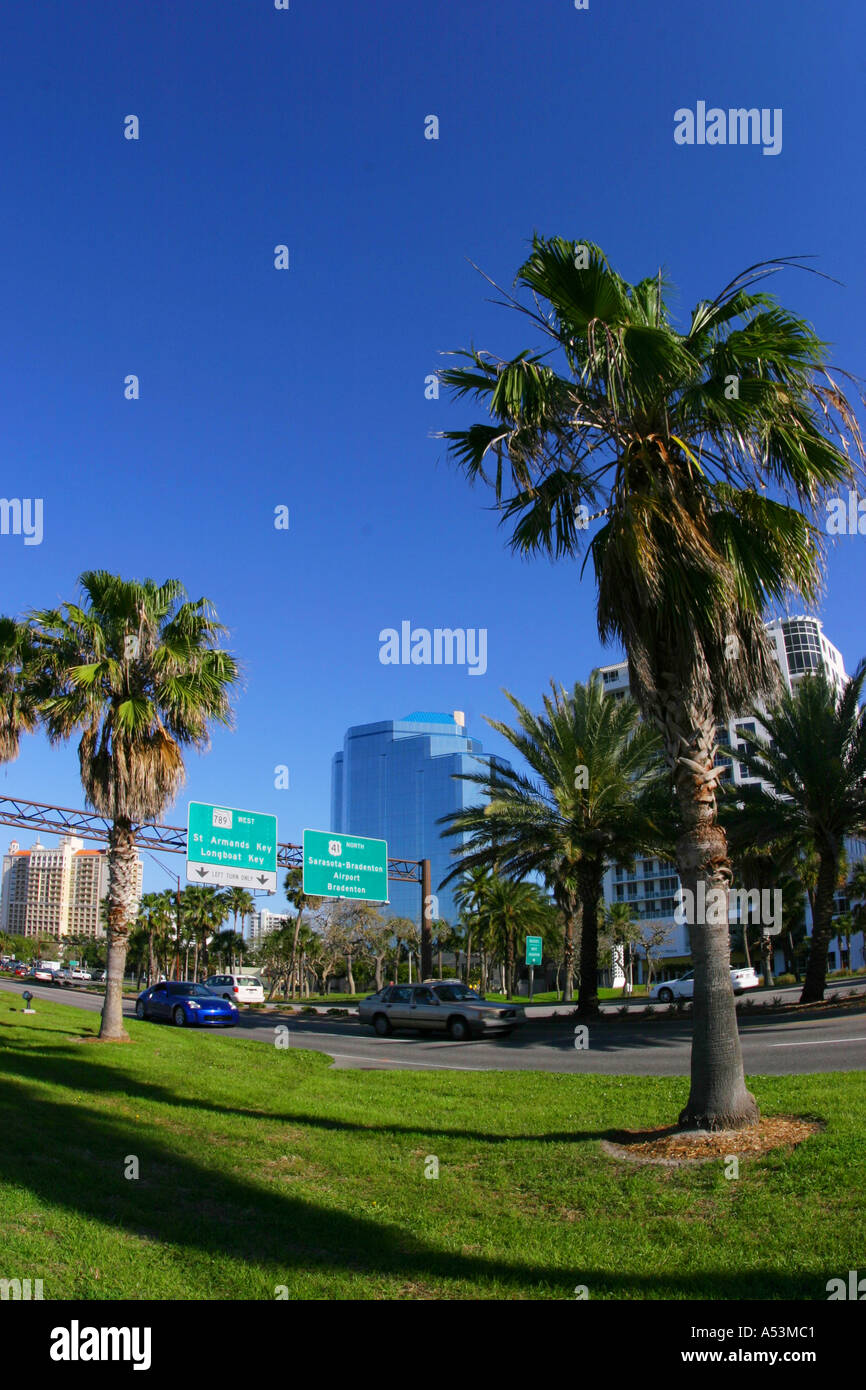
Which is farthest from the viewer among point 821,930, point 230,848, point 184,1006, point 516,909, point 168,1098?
point 516,909

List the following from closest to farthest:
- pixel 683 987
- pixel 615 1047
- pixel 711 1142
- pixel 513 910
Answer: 1. pixel 711 1142
2. pixel 615 1047
3. pixel 683 987
4. pixel 513 910

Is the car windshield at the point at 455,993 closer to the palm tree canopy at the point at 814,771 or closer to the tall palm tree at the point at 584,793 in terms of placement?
the tall palm tree at the point at 584,793

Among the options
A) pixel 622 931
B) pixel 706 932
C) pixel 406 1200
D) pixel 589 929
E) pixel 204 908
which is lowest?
pixel 622 931

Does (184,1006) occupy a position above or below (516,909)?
below

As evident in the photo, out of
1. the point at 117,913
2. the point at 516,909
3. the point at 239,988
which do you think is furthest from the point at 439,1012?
the point at 516,909

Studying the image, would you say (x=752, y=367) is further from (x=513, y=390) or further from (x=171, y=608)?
(x=171, y=608)

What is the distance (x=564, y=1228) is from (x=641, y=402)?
6991 mm

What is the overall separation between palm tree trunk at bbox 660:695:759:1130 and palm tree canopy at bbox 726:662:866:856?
1513 cm

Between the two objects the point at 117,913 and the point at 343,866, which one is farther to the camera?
the point at 343,866

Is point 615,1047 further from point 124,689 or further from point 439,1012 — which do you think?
point 124,689

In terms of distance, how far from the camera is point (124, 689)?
18094mm

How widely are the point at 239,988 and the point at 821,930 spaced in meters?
26.4

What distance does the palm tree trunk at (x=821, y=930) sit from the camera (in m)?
23.7

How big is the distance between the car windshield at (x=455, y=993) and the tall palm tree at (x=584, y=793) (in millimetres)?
3483
